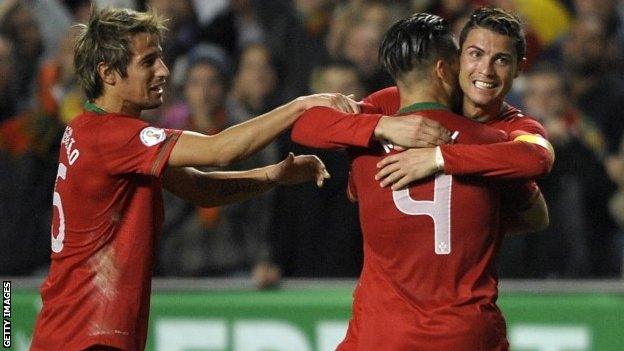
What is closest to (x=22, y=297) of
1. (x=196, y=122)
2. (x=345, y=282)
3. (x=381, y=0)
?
(x=196, y=122)

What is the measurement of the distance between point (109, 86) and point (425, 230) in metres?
1.20

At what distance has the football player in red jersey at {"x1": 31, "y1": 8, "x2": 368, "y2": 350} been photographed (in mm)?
3975

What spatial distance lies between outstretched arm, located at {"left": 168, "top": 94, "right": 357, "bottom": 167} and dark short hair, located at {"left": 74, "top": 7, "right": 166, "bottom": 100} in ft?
1.20

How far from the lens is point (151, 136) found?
13.1 ft

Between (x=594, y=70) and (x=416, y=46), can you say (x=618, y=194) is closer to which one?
(x=594, y=70)

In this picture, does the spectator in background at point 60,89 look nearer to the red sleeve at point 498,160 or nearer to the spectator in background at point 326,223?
the spectator in background at point 326,223

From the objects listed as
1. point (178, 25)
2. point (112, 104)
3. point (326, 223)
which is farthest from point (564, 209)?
point (112, 104)

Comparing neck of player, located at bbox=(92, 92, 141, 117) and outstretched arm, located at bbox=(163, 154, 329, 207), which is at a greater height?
neck of player, located at bbox=(92, 92, 141, 117)

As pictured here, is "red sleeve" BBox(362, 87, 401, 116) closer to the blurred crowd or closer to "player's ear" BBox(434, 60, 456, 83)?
"player's ear" BBox(434, 60, 456, 83)

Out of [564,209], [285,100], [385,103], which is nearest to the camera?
[385,103]

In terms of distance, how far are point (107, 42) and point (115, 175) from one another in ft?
1.52

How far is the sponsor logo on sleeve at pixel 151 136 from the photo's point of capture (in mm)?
3973

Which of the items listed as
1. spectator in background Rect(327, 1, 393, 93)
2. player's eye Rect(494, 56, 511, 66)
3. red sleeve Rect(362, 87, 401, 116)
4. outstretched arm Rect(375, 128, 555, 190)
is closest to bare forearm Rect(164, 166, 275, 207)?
red sleeve Rect(362, 87, 401, 116)

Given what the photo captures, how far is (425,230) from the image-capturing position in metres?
3.72
